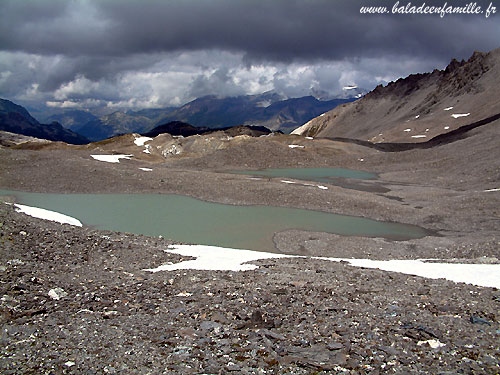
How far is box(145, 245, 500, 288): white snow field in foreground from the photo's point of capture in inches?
615

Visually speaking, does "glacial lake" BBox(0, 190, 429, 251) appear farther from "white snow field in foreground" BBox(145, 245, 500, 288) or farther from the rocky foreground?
the rocky foreground

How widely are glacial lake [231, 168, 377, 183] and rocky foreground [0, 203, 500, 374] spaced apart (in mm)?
58837

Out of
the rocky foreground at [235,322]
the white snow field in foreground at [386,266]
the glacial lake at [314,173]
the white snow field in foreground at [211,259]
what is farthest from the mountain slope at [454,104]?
the rocky foreground at [235,322]

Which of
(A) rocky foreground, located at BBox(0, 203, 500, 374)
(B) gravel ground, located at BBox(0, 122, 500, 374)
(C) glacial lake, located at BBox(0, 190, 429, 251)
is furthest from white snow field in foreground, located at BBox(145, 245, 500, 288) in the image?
(C) glacial lake, located at BBox(0, 190, 429, 251)

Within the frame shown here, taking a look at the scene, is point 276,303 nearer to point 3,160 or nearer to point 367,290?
point 367,290

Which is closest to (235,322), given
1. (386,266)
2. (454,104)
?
(386,266)

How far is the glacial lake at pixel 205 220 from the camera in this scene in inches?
1223

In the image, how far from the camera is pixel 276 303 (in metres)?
11.1

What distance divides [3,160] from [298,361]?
6137 cm

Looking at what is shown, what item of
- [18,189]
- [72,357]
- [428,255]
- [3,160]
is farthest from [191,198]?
[72,357]

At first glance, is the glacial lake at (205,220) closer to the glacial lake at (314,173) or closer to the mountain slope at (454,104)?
the glacial lake at (314,173)

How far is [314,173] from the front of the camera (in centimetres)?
7900

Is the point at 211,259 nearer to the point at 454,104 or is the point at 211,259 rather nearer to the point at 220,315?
the point at 220,315

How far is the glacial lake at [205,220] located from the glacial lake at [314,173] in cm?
3269
